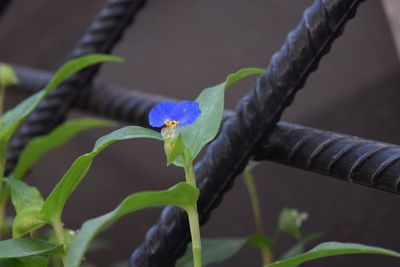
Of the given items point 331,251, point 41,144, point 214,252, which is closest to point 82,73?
point 41,144

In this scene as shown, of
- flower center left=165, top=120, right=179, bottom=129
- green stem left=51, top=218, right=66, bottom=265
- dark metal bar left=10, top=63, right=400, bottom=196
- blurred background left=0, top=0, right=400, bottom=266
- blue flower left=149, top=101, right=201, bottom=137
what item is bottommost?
blurred background left=0, top=0, right=400, bottom=266

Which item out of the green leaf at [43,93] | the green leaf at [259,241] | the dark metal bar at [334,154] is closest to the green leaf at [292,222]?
the green leaf at [259,241]

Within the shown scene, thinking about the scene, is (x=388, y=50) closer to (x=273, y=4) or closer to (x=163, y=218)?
(x=273, y=4)

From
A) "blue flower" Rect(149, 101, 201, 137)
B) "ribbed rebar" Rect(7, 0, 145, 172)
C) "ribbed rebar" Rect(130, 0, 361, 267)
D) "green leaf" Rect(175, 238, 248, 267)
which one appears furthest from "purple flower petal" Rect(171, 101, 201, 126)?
"ribbed rebar" Rect(7, 0, 145, 172)

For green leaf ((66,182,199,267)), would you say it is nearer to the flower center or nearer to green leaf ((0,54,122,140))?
the flower center

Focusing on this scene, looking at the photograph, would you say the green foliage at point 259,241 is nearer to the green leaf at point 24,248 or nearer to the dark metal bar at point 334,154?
the dark metal bar at point 334,154
